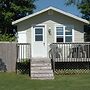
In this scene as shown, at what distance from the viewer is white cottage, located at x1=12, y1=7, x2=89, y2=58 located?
27.2 meters

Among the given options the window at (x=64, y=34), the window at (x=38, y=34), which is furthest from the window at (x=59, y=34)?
the window at (x=38, y=34)

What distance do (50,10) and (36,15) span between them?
1.06 m

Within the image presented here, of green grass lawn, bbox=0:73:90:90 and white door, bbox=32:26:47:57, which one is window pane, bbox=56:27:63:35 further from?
green grass lawn, bbox=0:73:90:90

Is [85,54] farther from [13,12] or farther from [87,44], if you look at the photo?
[13,12]

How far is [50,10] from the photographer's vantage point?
27.4m

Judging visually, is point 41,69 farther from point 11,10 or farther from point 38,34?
point 11,10

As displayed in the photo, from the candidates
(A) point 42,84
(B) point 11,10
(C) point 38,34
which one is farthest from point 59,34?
(B) point 11,10

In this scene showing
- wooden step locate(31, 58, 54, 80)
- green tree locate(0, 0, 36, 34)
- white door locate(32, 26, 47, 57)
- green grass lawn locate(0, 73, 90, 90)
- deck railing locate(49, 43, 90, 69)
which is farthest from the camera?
green tree locate(0, 0, 36, 34)

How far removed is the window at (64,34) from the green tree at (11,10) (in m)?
8.99

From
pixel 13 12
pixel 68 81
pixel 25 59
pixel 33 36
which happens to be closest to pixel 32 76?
pixel 68 81

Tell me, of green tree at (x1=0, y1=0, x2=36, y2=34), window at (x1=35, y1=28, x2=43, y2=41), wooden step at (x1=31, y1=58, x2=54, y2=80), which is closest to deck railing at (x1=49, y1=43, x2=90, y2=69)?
wooden step at (x1=31, y1=58, x2=54, y2=80)

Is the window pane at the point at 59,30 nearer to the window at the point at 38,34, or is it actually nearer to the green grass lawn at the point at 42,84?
the window at the point at 38,34

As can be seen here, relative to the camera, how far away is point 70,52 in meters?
25.2

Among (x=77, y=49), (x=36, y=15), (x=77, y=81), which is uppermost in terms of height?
(x=36, y=15)
